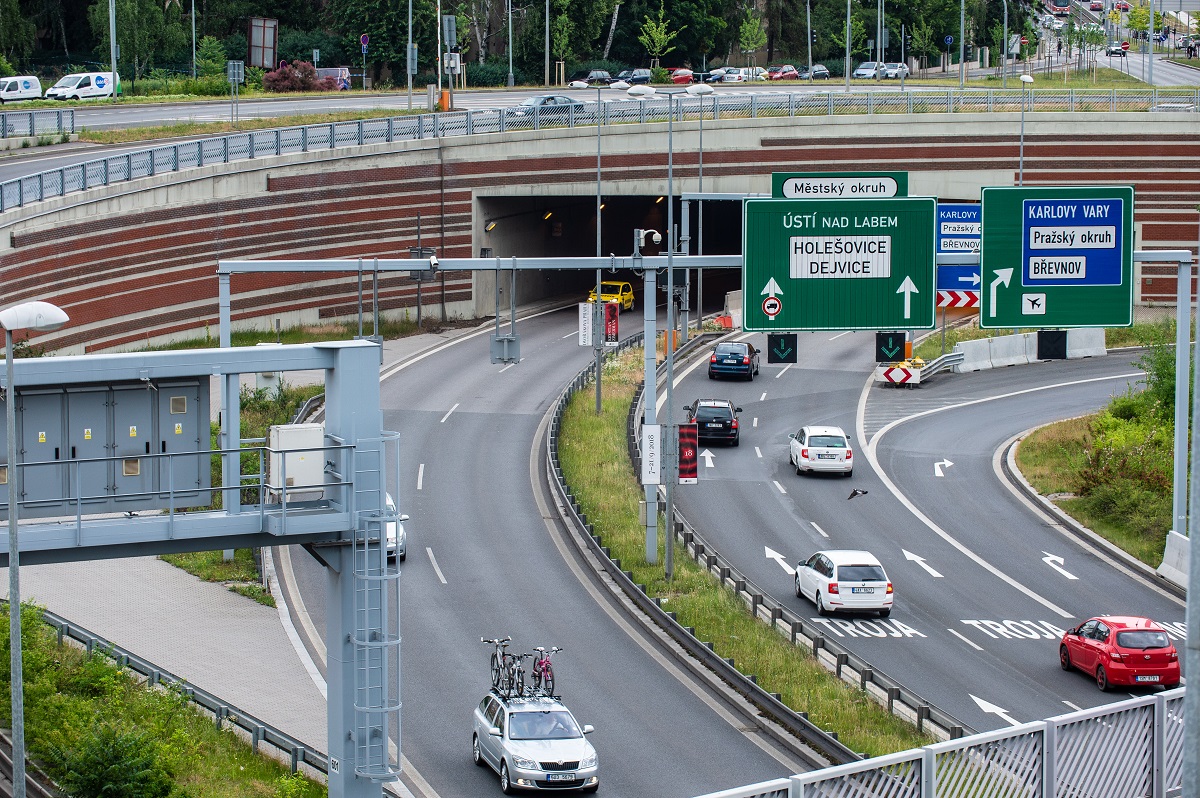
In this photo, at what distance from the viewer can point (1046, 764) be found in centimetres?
1302

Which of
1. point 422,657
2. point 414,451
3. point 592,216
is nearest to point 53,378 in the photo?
A: point 422,657

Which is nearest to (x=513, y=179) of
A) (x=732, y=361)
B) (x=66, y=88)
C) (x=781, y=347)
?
(x=732, y=361)

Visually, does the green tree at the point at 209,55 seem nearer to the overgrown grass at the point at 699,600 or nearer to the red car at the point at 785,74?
the red car at the point at 785,74

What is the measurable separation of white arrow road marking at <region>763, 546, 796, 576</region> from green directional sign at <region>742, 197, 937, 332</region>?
32.9ft

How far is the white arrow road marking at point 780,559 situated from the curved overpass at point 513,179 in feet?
93.9

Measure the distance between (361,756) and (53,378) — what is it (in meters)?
6.34

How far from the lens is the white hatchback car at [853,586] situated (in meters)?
32.7

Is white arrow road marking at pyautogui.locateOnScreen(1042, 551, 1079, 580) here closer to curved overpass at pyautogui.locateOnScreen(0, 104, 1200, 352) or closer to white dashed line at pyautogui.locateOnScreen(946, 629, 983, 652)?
white dashed line at pyautogui.locateOnScreen(946, 629, 983, 652)

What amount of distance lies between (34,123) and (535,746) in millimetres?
50786

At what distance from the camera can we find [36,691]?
75.0 ft

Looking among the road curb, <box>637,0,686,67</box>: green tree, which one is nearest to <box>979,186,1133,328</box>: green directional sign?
the road curb

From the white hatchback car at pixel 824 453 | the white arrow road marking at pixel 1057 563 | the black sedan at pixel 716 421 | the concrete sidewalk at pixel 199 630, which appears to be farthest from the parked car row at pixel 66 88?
the white arrow road marking at pixel 1057 563

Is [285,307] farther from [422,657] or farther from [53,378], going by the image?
[53,378]

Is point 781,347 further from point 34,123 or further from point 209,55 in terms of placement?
point 209,55
